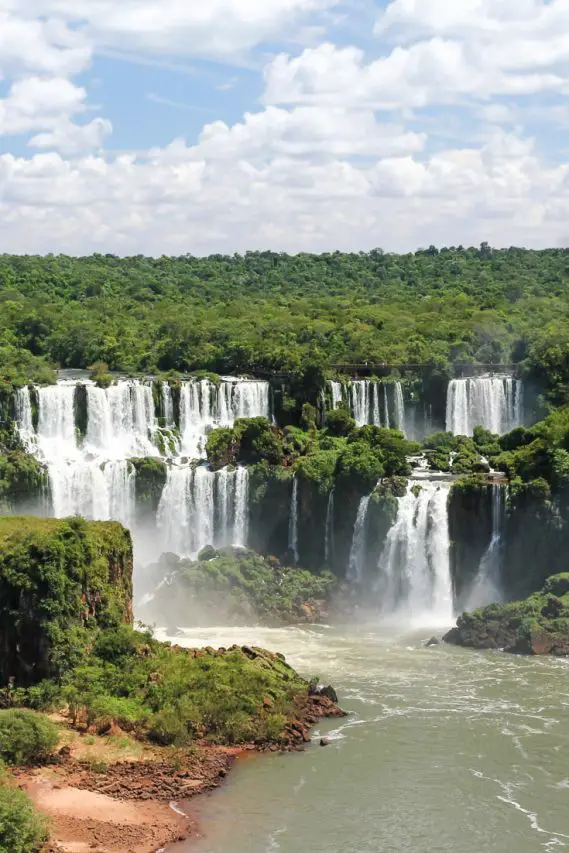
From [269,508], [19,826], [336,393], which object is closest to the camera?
[19,826]

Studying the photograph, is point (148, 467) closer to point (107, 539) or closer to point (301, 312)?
point (107, 539)

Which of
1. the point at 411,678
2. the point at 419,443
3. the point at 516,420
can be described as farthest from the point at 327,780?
the point at 516,420

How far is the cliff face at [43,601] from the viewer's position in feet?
109

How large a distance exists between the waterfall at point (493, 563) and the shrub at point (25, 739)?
2031 centimetres

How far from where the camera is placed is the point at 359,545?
49.1m

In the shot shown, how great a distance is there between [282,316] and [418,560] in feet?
108

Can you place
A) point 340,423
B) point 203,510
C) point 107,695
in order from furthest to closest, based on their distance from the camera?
point 340,423 → point 203,510 → point 107,695

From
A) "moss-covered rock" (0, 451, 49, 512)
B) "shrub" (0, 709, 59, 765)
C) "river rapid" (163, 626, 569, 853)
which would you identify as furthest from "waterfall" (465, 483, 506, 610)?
"shrub" (0, 709, 59, 765)

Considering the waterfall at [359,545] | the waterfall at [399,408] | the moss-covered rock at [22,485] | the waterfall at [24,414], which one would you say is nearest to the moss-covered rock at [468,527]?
the waterfall at [359,545]

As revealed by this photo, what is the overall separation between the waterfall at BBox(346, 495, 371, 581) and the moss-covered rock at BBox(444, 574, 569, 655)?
7225 millimetres

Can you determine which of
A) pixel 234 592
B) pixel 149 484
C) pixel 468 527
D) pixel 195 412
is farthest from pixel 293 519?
pixel 195 412

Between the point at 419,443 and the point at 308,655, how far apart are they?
59.3 ft

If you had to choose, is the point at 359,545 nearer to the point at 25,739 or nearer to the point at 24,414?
the point at 24,414

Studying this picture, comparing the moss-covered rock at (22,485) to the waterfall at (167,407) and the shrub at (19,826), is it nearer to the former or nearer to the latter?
the waterfall at (167,407)
